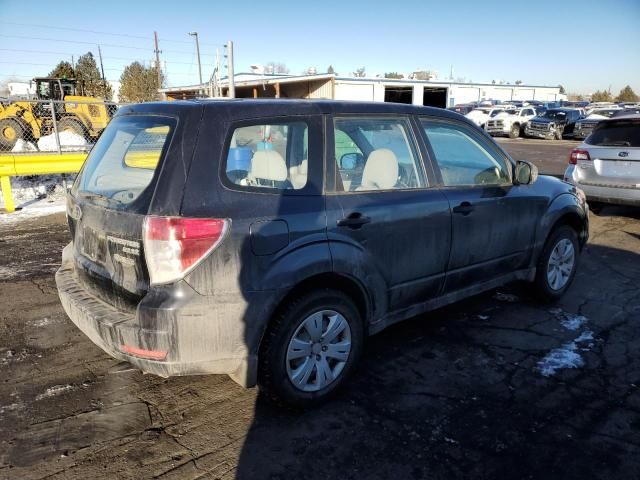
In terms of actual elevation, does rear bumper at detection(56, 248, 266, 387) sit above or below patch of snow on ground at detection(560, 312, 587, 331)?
above

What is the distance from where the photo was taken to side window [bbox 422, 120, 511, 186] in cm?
362

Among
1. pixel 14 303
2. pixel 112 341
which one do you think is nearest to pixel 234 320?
pixel 112 341

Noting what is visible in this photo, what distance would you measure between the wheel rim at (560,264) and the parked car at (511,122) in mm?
26542

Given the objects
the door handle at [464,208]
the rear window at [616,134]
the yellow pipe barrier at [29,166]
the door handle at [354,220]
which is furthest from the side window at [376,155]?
the yellow pipe barrier at [29,166]

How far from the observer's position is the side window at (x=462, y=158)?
3621 mm

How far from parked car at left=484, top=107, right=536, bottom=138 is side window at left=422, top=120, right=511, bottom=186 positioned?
27.3 m

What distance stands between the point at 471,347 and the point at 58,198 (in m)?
8.94

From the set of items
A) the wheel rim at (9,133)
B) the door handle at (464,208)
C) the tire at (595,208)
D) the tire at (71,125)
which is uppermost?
the tire at (71,125)

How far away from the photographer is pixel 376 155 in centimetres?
333

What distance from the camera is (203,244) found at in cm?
243

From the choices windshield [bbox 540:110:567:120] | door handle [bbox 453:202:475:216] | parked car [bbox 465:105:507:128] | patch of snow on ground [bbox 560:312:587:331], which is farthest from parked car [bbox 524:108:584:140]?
door handle [bbox 453:202:475:216]

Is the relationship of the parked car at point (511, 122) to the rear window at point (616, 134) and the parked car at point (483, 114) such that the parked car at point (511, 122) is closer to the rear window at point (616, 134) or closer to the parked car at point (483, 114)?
the parked car at point (483, 114)

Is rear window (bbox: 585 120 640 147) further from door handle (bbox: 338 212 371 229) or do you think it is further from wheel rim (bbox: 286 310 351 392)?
wheel rim (bbox: 286 310 351 392)

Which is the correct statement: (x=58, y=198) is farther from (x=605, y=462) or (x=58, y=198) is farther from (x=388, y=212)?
(x=605, y=462)
